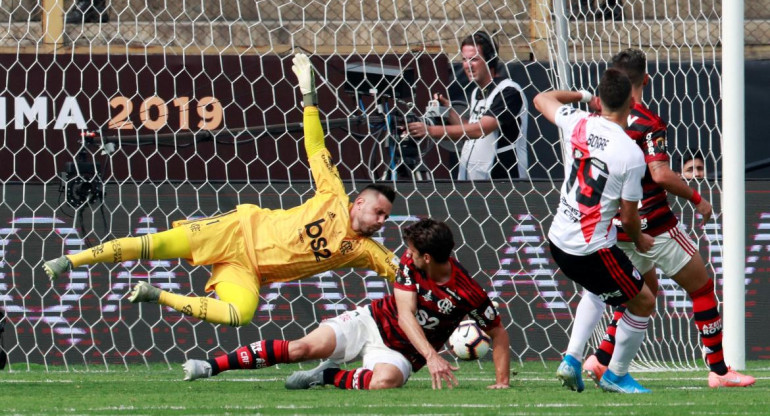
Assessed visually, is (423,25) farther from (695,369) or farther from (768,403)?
(768,403)

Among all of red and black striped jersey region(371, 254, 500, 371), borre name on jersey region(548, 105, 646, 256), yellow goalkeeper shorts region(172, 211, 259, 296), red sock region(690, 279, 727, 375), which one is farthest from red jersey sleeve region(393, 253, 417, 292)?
red sock region(690, 279, 727, 375)

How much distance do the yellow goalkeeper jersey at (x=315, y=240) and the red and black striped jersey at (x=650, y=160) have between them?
144cm

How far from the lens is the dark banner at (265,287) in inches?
327

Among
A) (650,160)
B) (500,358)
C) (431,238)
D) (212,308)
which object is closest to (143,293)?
(212,308)

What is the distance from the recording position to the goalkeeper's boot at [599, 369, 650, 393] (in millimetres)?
6125

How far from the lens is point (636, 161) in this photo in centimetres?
572

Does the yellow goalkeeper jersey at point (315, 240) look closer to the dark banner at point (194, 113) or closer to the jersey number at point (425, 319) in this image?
the jersey number at point (425, 319)

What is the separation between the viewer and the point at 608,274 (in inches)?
229

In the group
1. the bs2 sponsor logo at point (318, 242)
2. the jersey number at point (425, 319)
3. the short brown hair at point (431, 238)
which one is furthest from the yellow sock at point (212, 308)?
the short brown hair at point (431, 238)

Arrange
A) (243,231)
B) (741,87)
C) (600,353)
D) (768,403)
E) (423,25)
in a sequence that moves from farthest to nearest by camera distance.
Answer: (423,25)
(741,87)
(243,231)
(600,353)
(768,403)

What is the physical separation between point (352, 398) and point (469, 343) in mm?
1242

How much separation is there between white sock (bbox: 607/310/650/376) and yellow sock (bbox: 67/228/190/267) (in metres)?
2.51

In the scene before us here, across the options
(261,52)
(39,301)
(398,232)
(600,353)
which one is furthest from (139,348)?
(600,353)

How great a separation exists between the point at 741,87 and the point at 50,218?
175 inches
